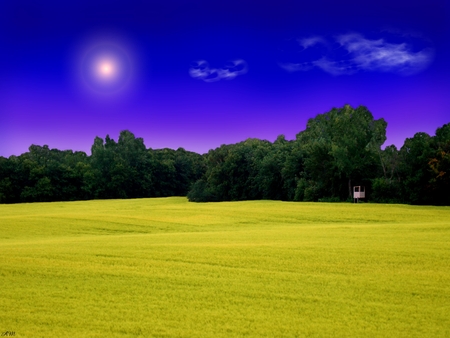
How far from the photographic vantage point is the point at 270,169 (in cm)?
5984

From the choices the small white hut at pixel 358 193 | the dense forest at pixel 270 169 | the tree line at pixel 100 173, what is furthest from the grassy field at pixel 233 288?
the tree line at pixel 100 173

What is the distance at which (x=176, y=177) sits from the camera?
286ft

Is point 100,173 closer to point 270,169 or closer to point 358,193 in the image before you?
point 270,169

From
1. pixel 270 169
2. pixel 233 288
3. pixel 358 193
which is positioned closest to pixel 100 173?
pixel 270 169

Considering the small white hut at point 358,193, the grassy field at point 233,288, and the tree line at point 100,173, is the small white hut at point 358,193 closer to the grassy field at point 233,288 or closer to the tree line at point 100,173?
the grassy field at point 233,288

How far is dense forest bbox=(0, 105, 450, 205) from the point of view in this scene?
37.2m

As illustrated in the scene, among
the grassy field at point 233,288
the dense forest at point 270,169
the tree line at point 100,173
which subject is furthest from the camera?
the tree line at point 100,173


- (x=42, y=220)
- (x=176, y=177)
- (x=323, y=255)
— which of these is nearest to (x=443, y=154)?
(x=323, y=255)

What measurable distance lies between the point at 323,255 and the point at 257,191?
1974 inches

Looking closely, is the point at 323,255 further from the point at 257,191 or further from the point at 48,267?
the point at 257,191

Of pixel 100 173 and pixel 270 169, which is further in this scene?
pixel 100 173

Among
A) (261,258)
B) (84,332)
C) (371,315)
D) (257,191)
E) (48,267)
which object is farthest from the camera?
(257,191)

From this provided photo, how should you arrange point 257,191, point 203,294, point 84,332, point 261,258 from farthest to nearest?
point 257,191 → point 261,258 → point 203,294 → point 84,332

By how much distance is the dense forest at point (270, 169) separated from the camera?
37188 mm
